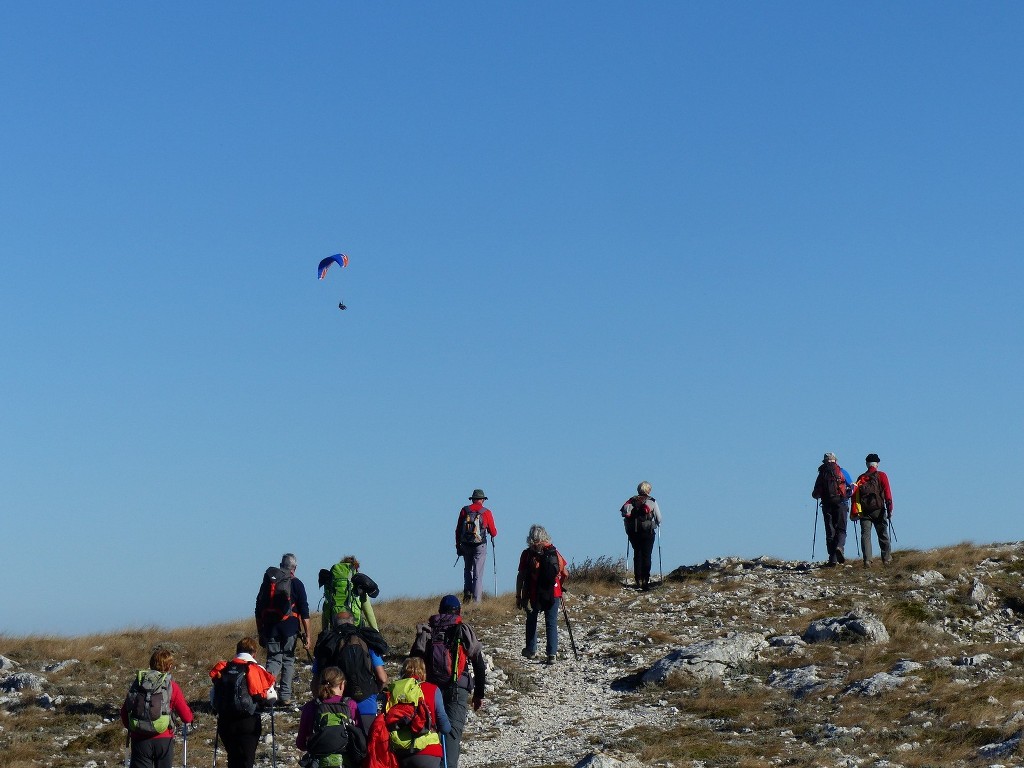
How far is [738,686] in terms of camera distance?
19.4 meters

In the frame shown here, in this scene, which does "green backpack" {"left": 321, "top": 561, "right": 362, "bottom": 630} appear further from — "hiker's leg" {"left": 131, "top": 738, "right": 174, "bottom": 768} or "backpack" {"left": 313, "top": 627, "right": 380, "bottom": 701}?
"hiker's leg" {"left": 131, "top": 738, "right": 174, "bottom": 768}

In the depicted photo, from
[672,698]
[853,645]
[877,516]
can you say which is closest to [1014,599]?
[877,516]

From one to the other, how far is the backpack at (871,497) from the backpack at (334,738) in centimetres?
1948

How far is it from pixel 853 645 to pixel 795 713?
404 centimetres

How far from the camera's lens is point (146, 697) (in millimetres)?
13500

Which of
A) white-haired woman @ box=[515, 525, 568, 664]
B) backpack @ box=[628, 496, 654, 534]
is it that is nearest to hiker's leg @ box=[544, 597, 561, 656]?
white-haired woman @ box=[515, 525, 568, 664]

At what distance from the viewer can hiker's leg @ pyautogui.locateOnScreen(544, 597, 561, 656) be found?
2130 cm

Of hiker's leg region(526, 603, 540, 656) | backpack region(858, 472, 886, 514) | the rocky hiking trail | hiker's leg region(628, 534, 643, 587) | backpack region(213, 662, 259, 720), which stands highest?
backpack region(858, 472, 886, 514)

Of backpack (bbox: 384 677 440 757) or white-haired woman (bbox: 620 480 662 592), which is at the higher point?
white-haired woman (bbox: 620 480 662 592)

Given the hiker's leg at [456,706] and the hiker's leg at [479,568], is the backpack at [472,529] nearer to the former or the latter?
the hiker's leg at [479,568]

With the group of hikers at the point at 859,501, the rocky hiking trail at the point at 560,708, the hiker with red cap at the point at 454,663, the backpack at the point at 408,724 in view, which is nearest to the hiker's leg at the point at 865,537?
the group of hikers at the point at 859,501

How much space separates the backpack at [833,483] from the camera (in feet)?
96.1

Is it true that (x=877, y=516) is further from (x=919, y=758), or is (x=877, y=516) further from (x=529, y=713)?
(x=919, y=758)

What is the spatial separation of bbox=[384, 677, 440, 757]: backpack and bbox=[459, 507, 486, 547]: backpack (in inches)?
→ 564
